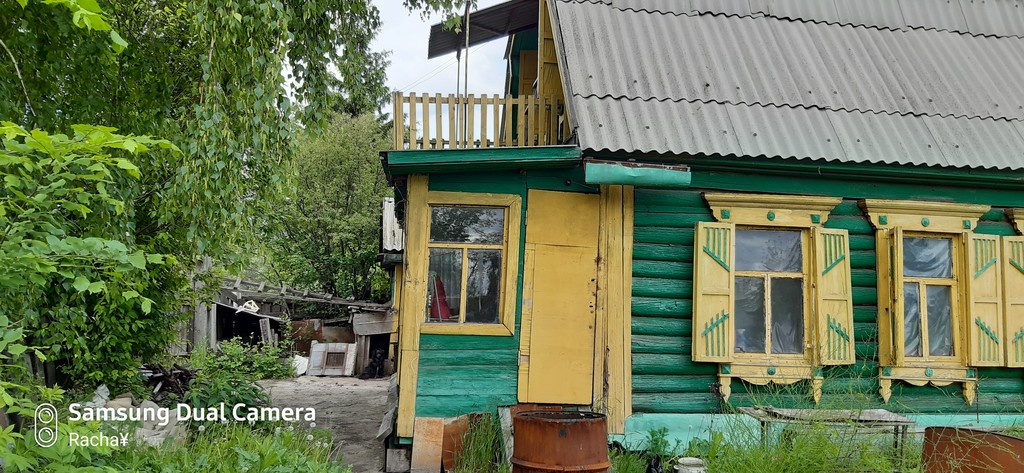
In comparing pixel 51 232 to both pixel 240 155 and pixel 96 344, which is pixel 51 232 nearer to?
pixel 240 155

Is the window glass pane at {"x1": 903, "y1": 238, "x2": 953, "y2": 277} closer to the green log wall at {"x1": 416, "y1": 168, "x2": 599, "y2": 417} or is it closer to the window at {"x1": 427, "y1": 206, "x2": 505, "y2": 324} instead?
the green log wall at {"x1": 416, "y1": 168, "x2": 599, "y2": 417}

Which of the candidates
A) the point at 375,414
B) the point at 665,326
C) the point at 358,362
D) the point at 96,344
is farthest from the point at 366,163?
the point at 665,326

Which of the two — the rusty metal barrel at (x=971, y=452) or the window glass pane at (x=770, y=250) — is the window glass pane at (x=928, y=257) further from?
the rusty metal barrel at (x=971, y=452)

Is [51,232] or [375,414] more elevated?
[51,232]

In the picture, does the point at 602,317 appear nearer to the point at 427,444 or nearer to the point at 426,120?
the point at 427,444

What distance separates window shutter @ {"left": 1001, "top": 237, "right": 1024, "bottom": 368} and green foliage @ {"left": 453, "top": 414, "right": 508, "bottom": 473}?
15.6 ft

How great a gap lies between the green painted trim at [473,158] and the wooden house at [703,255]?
0.05 feet

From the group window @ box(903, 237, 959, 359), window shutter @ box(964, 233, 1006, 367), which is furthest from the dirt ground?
window shutter @ box(964, 233, 1006, 367)

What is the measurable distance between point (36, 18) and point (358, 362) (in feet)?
41.9

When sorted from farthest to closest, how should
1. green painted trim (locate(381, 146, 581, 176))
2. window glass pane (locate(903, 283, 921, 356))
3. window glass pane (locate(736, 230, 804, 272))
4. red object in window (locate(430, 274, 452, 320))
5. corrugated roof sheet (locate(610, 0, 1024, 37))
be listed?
1. corrugated roof sheet (locate(610, 0, 1024, 37))
2. window glass pane (locate(903, 283, 921, 356))
3. window glass pane (locate(736, 230, 804, 272))
4. red object in window (locate(430, 274, 452, 320))
5. green painted trim (locate(381, 146, 581, 176))

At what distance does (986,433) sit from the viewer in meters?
4.89

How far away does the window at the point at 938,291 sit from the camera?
22.4 feet

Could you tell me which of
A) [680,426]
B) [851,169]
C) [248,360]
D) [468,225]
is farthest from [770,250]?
[248,360]

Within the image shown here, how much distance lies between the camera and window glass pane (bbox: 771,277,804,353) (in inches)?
268
